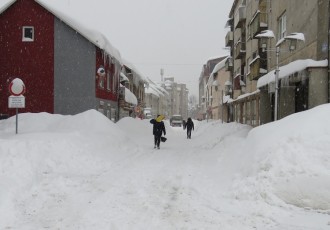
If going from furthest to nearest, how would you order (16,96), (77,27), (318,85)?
(77,27), (318,85), (16,96)

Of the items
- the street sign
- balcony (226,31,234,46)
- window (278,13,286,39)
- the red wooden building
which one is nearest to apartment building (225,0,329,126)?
window (278,13,286,39)

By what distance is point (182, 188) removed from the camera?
8.56m

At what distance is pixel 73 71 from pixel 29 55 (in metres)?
3.15

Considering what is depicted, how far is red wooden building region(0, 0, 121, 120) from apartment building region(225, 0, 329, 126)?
35.6 ft

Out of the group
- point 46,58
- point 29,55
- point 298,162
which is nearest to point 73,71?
point 46,58

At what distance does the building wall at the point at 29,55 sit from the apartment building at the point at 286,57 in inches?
535

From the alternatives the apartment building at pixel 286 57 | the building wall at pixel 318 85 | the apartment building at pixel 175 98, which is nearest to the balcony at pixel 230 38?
the apartment building at pixel 286 57

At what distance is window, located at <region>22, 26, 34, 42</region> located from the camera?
25.8 m

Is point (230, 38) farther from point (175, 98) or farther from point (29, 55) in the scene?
point (175, 98)

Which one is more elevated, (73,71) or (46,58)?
(46,58)

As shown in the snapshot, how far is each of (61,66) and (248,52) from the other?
14.2m

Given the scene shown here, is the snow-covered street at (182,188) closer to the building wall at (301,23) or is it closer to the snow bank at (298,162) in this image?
the snow bank at (298,162)

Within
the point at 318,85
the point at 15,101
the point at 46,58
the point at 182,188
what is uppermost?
the point at 46,58

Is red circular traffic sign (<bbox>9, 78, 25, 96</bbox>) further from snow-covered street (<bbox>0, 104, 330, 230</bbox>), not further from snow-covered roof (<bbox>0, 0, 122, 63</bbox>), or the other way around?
snow-covered roof (<bbox>0, 0, 122, 63</bbox>)
